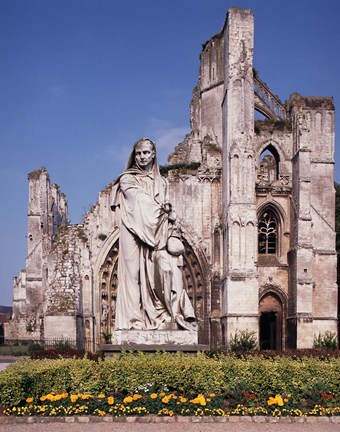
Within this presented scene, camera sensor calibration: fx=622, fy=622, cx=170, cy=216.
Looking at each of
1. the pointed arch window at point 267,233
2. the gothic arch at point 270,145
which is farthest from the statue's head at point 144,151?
the gothic arch at point 270,145

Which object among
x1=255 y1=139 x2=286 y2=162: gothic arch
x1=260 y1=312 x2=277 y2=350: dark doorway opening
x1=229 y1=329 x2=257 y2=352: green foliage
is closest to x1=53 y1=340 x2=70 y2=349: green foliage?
x1=229 y1=329 x2=257 y2=352: green foliage

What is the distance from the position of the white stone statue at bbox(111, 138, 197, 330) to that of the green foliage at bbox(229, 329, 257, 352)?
15939mm

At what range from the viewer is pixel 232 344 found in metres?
25.8

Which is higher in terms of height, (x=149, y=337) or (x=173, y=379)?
(x=149, y=337)

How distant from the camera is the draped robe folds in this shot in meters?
8.80

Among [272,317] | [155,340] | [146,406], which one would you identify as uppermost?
[155,340]

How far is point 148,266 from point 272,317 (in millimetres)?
24580

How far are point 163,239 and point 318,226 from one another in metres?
24.1

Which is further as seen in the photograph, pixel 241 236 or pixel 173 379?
pixel 241 236

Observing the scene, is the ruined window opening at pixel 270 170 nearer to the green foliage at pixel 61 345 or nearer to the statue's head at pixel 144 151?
the green foliage at pixel 61 345

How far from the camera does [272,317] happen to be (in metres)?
32.5

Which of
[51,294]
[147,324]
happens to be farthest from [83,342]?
[147,324]

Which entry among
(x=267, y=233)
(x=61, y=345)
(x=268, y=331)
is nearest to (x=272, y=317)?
(x=268, y=331)

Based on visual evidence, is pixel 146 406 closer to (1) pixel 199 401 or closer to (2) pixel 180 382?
(2) pixel 180 382
